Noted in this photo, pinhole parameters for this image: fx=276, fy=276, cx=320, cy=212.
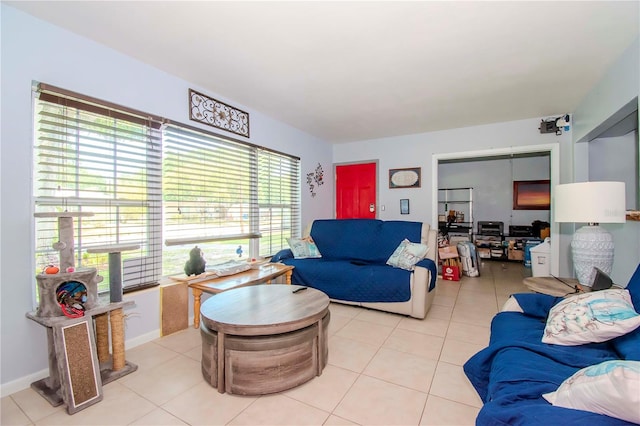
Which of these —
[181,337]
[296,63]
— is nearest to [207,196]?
[181,337]

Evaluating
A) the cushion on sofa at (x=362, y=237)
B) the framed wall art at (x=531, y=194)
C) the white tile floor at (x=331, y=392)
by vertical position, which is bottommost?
the white tile floor at (x=331, y=392)

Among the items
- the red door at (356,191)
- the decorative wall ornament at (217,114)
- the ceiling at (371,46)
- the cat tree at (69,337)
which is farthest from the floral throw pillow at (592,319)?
the red door at (356,191)

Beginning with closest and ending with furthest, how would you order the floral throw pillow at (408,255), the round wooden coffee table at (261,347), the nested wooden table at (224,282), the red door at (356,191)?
the round wooden coffee table at (261,347)
the nested wooden table at (224,282)
the floral throw pillow at (408,255)
the red door at (356,191)

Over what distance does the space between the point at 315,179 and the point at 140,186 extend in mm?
2971

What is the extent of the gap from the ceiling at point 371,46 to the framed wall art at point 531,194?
3.14 metres

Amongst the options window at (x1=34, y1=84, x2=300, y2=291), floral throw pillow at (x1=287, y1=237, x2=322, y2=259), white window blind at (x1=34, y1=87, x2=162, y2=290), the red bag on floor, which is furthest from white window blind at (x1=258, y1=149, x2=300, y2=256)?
the red bag on floor

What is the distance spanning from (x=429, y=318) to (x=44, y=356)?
3.26m

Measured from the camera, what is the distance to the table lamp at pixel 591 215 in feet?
6.41

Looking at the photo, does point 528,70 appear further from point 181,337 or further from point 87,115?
point 181,337

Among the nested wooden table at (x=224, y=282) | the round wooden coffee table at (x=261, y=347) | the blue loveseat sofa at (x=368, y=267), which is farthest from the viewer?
the blue loveseat sofa at (x=368, y=267)

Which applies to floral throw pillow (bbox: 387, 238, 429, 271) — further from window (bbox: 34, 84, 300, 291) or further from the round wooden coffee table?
window (bbox: 34, 84, 300, 291)

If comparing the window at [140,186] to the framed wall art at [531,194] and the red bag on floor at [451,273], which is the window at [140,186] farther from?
the framed wall art at [531,194]

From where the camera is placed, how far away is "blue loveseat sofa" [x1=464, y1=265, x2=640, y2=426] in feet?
2.78

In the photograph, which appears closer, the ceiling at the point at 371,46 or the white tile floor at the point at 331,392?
the white tile floor at the point at 331,392
